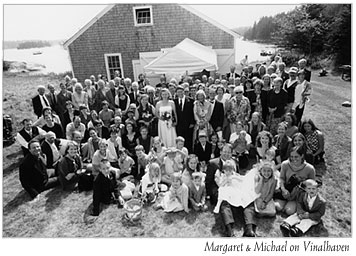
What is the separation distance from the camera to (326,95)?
11602mm

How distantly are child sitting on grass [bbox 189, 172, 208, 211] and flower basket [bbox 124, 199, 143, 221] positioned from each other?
3.39ft

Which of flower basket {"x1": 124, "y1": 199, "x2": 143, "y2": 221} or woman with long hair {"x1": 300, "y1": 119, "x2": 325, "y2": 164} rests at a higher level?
woman with long hair {"x1": 300, "y1": 119, "x2": 325, "y2": 164}

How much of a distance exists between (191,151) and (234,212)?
2.33 metres

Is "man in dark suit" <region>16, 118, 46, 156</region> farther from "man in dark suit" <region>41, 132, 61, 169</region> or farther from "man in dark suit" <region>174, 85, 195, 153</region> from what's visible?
"man in dark suit" <region>174, 85, 195, 153</region>

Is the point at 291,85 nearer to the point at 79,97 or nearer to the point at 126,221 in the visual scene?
the point at 126,221

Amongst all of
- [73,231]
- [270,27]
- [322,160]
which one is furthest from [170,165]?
[270,27]

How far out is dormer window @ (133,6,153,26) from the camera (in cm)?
1269

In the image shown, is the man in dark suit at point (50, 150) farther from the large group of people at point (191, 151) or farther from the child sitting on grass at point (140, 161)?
the child sitting on grass at point (140, 161)

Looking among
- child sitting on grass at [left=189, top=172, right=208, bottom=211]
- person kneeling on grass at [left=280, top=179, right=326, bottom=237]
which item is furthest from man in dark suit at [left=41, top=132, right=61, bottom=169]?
person kneeling on grass at [left=280, top=179, right=326, bottom=237]

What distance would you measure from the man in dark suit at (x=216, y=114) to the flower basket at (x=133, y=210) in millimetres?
2899

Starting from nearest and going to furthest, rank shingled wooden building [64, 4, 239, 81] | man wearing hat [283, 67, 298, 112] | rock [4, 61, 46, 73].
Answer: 1. man wearing hat [283, 67, 298, 112]
2. shingled wooden building [64, 4, 239, 81]
3. rock [4, 61, 46, 73]

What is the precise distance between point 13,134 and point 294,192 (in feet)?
29.7

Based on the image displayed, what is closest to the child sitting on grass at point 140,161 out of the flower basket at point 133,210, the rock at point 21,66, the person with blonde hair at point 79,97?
the flower basket at point 133,210

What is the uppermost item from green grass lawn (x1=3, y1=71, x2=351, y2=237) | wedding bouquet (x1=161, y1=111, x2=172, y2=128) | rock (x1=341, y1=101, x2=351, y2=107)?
wedding bouquet (x1=161, y1=111, x2=172, y2=128)
